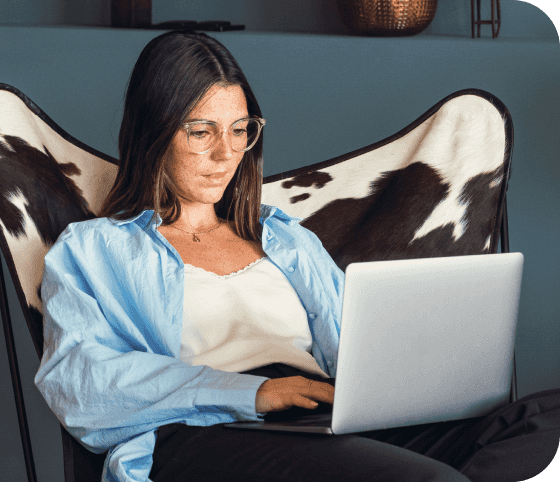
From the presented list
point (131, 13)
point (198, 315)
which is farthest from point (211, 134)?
point (131, 13)

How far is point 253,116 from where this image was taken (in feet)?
4.79

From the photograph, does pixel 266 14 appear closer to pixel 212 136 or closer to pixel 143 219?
pixel 212 136

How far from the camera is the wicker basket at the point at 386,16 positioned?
2018 millimetres

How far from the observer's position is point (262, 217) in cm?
159

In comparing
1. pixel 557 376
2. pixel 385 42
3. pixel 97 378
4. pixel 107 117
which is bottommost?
pixel 557 376

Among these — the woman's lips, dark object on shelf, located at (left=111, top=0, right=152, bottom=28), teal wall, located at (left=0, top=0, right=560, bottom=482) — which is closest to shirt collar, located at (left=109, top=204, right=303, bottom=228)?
the woman's lips

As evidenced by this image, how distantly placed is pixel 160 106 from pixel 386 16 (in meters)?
0.97

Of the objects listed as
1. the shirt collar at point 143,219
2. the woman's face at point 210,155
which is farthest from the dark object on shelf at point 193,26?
the shirt collar at point 143,219

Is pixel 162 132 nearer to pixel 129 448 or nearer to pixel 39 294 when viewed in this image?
pixel 39 294

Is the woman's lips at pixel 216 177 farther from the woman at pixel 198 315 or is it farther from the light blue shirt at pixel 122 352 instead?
the light blue shirt at pixel 122 352

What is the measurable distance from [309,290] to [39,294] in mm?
546

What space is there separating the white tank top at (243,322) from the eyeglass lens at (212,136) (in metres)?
0.24

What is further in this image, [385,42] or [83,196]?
[385,42]

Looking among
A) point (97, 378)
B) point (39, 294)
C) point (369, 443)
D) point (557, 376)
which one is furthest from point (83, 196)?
point (557, 376)
